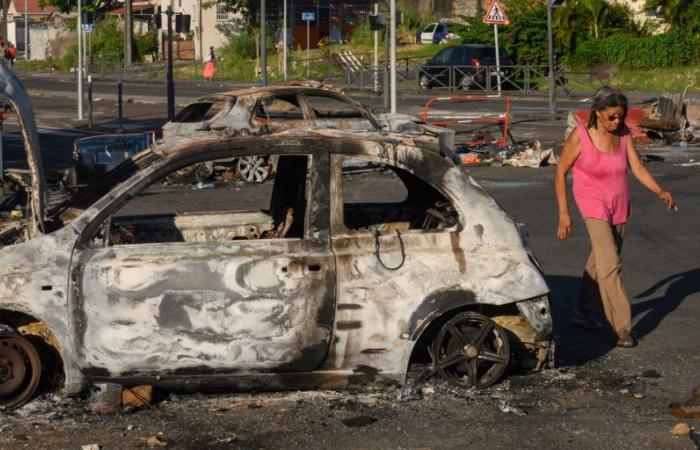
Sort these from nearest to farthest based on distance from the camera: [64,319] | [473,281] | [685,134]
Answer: [64,319], [473,281], [685,134]

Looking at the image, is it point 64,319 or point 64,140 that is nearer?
point 64,319

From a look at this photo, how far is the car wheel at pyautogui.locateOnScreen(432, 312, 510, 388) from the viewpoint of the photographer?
6.98 m

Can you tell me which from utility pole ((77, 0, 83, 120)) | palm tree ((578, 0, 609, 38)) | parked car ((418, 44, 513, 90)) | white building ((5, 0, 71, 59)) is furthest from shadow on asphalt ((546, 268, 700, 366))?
white building ((5, 0, 71, 59))

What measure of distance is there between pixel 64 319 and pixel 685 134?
62.7 feet

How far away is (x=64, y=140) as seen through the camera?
26906mm

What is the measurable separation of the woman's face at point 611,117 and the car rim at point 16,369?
12.9 ft

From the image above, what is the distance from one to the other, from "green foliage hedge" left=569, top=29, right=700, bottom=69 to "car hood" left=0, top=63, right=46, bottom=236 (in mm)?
41037

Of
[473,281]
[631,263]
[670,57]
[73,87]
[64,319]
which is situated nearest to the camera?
[64,319]

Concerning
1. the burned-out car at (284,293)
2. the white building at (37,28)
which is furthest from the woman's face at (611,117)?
the white building at (37,28)

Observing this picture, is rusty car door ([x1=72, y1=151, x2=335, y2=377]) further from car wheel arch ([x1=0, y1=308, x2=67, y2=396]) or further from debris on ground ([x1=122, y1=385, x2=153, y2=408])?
car wheel arch ([x1=0, y1=308, x2=67, y2=396])

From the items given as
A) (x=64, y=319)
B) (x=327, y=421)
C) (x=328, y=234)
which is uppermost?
(x=328, y=234)

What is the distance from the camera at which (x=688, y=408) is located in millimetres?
6793

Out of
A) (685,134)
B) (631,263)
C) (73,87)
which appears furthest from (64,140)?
(73,87)

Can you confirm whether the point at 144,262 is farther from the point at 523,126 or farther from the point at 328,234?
the point at 523,126
